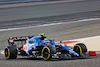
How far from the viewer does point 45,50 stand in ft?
33.5

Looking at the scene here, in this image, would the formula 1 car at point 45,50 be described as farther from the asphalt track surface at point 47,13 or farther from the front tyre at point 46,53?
the asphalt track surface at point 47,13

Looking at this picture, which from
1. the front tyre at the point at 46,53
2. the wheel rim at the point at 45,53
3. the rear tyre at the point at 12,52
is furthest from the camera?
the rear tyre at the point at 12,52

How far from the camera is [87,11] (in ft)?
85.7

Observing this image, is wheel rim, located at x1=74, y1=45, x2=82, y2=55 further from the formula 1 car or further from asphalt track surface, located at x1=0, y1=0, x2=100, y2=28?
asphalt track surface, located at x1=0, y1=0, x2=100, y2=28

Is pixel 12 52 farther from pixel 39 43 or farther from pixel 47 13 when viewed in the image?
pixel 47 13

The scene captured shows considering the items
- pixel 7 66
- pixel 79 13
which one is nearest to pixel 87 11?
pixel 79 13

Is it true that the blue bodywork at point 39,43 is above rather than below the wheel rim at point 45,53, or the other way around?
above

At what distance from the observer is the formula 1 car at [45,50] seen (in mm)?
10117

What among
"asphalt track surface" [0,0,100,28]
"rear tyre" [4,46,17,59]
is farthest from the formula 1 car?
"asphalt track surface" [0,0,100,28]

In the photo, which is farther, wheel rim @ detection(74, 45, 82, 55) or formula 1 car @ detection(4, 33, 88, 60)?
wheel rim @ detection(74, 45, 82, 55)

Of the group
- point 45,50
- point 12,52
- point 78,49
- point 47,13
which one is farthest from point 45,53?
point 47,13

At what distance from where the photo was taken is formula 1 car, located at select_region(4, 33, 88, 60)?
1012 centimetres

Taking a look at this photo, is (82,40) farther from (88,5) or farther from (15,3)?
(15,3)

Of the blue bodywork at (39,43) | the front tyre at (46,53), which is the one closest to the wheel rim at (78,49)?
the blue bodywork at (39,43)
